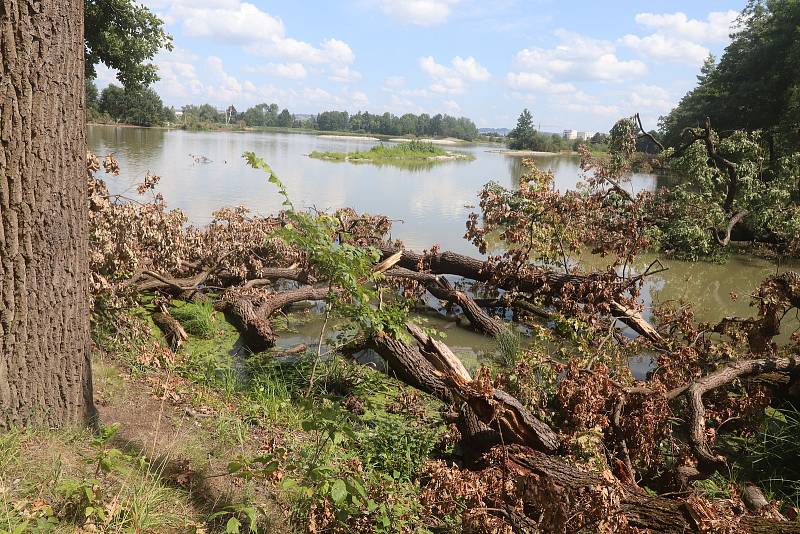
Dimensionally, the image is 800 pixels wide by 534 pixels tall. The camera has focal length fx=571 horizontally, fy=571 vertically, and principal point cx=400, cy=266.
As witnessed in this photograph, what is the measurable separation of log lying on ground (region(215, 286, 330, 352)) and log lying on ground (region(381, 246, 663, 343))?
2.02 m

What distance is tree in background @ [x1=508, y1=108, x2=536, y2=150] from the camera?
292 ft

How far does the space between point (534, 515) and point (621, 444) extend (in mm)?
1414

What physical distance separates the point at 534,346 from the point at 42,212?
5.05m

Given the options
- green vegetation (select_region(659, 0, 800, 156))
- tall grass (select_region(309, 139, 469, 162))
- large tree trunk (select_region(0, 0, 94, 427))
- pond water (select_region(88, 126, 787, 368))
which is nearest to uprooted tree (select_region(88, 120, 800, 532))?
pond water (select_region(88, 126, 787, 368))

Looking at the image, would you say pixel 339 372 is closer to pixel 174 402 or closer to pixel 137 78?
pixel 174 402

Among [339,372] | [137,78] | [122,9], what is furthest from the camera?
[137,78]

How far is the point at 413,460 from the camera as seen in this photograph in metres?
4.66

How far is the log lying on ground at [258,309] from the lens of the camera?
7.02 metres

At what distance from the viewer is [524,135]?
95.3 meters

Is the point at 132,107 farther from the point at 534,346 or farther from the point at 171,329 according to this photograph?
the point at 534,346

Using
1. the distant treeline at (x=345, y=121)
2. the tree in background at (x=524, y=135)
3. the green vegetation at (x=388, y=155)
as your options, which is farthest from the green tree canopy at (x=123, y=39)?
the distant treeline at (x=345, y=121)

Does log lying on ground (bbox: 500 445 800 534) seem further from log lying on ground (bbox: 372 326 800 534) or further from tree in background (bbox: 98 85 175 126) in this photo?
tree in background (bbox: 98 85 175 126)

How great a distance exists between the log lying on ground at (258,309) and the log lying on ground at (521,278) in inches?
79.4

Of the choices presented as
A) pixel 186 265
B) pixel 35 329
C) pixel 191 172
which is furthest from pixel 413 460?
pixel 191 172
